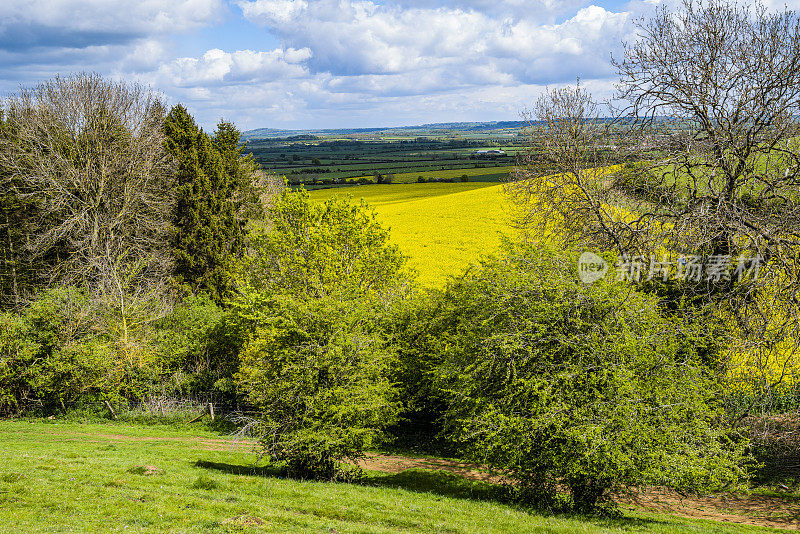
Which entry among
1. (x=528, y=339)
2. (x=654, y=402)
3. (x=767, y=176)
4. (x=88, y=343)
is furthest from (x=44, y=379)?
(x=767, y=176)

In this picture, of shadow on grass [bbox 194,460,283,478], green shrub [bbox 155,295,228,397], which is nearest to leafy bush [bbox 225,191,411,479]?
shadow on grass [bbox 194,460,283,478]

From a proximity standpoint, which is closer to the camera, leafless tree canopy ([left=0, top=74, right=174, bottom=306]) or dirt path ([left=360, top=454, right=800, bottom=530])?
dirt path ([left=360, top=454, right=800, bottom=530])

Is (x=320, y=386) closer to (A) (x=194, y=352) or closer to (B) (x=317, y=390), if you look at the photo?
(B) (x=317, y=390)

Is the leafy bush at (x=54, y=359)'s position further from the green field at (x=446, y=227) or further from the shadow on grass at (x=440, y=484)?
the green field at (x=446, y=227)

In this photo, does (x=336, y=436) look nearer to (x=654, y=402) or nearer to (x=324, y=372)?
(x=324, y=372)

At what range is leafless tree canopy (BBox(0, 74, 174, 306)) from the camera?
35.6m

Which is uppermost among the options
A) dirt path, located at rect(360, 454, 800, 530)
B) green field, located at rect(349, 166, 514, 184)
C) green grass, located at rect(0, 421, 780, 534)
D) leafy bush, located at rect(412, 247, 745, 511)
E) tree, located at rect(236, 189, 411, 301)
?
green field, located at rect(349, 166, 514, 184)

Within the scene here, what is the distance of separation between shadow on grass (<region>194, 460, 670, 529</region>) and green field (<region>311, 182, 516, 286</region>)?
56.9ft

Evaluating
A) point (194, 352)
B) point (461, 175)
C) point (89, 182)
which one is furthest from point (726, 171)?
point (461, 175)

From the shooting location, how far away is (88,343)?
2919 centimetres

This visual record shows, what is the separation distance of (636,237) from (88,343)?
94.8ft

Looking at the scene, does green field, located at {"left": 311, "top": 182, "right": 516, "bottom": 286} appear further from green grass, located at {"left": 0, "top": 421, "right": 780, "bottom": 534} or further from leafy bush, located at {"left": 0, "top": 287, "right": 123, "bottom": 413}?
green grass, located at {"left": 0, "top": 421, "right": 780, "bottom": 534}

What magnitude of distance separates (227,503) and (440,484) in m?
8.38

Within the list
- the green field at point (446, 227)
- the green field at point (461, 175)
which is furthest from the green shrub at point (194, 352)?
the green field at point (461, 175)
